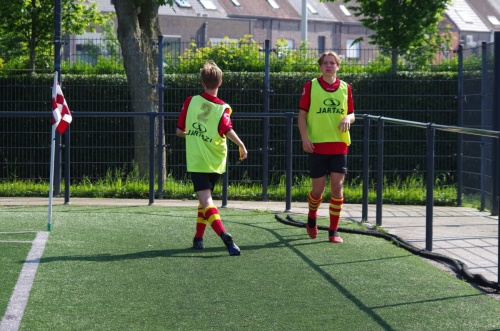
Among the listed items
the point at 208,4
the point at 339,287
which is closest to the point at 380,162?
the point at 339,287

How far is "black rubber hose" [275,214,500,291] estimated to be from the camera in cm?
716

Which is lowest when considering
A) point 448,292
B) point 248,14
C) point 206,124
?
point 448,292

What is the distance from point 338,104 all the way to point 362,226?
71.7 inches

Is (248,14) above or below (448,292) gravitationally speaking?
above

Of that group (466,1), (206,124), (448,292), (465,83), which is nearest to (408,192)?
(465,83)

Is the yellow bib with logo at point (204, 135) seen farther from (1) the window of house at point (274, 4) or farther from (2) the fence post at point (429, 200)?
(1) the window of house at point (274, 4)

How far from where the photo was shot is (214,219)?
8.52 metres

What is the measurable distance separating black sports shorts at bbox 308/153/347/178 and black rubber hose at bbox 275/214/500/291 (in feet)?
2.77

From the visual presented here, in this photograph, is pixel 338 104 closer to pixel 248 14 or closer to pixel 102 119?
pixel 102 119

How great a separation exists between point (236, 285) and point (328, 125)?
268 centimetres

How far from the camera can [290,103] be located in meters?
16.0

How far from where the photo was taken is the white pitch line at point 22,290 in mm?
5652

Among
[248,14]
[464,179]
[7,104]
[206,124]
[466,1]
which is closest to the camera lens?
[206,124]

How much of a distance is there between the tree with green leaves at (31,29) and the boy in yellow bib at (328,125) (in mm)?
7703
